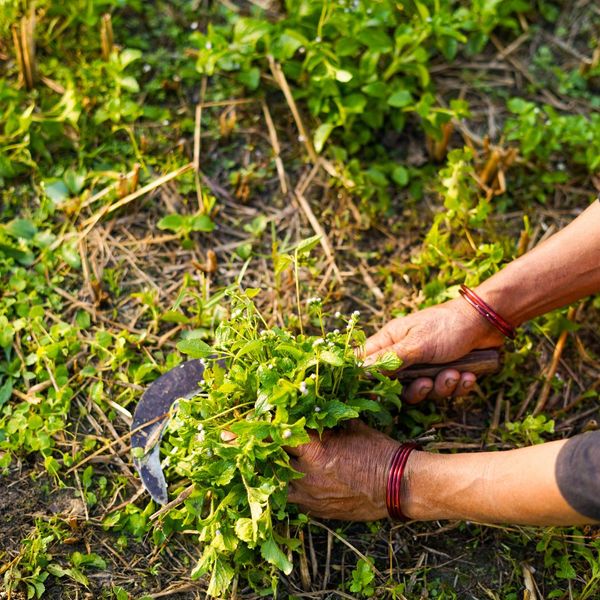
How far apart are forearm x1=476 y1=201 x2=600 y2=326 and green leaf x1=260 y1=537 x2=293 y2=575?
1.06 m

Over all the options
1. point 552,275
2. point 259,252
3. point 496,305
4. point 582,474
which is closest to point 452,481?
point 582,474

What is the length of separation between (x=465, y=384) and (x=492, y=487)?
1.62 feet

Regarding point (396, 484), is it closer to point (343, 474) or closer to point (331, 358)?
point (343, 474)

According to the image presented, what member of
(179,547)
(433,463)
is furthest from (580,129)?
(179,547)

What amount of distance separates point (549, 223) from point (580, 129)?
40 cm

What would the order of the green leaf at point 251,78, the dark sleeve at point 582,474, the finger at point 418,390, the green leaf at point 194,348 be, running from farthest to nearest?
the green leaf at point 251,78 → the finger at point 418,390 → the green leaf at point 194,348 → the dark sleeve at point 582,474

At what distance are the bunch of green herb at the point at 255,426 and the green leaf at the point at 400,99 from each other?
Answer: 3.78ft

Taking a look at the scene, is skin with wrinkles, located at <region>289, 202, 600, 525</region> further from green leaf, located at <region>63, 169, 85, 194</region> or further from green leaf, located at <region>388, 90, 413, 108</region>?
green leaf, located at <region>63, 169, 85, 194</region>

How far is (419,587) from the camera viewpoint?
233cm

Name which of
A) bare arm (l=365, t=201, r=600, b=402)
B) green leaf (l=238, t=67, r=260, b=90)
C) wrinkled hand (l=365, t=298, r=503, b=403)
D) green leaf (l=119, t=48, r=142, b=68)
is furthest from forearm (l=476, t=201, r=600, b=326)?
green leaf (l=119, t=48, r=142, b=68)

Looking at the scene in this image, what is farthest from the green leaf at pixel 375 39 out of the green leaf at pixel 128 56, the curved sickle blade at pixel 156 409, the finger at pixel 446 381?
the curved sickle blade at pixel 156 409

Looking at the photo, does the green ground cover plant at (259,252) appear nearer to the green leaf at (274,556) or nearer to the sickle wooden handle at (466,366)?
the green leaf at (274,556)

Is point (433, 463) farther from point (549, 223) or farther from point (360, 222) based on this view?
point (549, 223)

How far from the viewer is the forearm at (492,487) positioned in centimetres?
197
